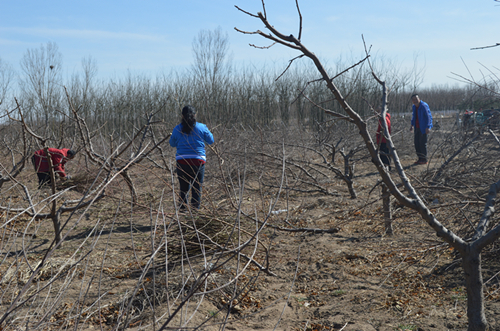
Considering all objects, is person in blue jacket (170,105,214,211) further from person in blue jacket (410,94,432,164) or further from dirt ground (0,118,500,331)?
person in blue jacket (410,94,432,164)

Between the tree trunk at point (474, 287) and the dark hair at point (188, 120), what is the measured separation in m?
3.56

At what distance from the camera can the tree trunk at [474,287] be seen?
209cm

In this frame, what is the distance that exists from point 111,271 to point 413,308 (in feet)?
9.20

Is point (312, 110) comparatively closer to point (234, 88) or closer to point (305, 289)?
point (234, 88)

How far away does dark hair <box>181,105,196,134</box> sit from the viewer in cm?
497

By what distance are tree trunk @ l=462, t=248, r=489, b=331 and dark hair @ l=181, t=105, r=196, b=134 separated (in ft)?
11.7

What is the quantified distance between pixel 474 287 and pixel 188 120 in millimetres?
3654

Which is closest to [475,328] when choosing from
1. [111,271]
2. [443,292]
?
[443,292]

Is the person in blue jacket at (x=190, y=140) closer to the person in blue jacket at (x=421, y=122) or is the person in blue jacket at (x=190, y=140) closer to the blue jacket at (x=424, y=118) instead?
the person in blue jacket at (x=421, y=122)

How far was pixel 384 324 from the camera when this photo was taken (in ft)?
9.71

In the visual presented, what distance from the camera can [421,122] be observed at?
30.1 feet

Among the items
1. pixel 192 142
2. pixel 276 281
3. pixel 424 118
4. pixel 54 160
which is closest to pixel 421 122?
pixel 424 118

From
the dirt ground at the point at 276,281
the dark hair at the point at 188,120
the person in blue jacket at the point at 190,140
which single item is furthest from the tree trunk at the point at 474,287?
the dark hair at the point at 188,120

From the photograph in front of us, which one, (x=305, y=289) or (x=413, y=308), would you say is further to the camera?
(x=305, y=289)
